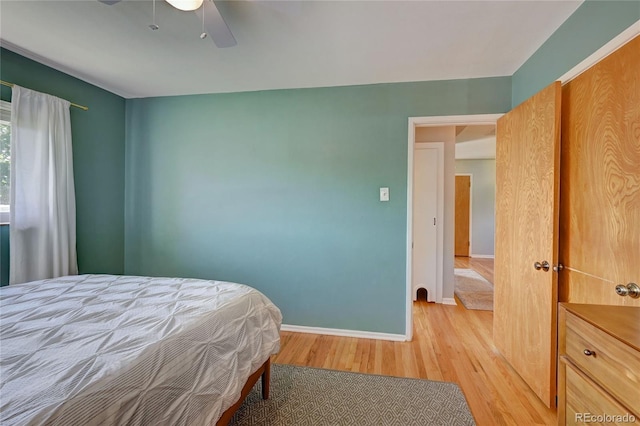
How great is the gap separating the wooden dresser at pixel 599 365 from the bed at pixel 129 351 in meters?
1.29

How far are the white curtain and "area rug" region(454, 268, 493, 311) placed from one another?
4279 millimetres

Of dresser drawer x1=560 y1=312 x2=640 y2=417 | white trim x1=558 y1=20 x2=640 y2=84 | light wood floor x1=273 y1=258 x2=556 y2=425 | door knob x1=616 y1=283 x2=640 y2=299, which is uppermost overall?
white trim x1=558 y1=20 x2=640 y2=84

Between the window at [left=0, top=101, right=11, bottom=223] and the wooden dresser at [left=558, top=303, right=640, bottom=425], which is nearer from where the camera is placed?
the wooden dresser at [left=558, top=303, right=640, bottom=425]

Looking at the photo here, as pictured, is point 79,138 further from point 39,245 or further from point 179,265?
point 179,265

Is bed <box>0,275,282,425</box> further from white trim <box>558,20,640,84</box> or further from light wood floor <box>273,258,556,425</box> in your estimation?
white trim <box>558,20,640,84</box>

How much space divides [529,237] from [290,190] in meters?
1.96

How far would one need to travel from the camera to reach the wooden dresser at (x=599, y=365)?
746mm

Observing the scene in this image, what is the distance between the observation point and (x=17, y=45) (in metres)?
1.94

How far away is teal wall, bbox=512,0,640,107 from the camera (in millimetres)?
1249

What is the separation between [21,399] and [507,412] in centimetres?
223

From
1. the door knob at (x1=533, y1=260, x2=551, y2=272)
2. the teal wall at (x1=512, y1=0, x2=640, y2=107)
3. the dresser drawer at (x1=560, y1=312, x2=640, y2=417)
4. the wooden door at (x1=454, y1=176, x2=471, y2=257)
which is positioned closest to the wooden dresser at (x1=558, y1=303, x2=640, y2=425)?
the dresser drawer at (x1=560, y1=312, x2=640, y2=417)

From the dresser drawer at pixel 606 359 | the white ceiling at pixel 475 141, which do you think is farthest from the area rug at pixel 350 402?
the white ceiling at pixel 475 141

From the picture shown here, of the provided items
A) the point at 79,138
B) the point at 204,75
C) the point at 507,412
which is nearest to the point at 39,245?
the point at 79,138

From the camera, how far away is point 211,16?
132 centimetres
